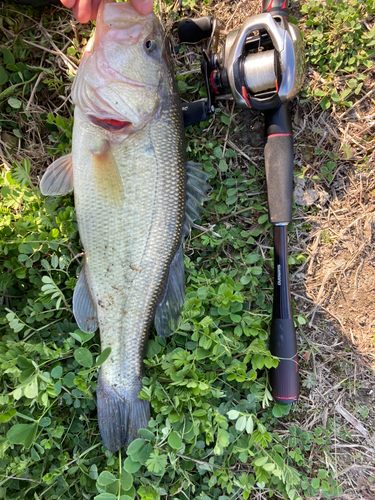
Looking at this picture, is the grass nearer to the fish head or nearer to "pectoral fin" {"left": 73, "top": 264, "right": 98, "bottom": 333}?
"pectoral fin" {"left": 73, "top": 264, "right": 98, "bottom": 333}

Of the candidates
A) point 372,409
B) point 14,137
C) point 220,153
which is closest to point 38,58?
point 14,137

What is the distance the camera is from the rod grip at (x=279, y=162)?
82.9 inches

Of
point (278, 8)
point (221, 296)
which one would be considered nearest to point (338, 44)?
point (278, 8)

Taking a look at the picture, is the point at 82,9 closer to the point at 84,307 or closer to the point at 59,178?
the point at 59,178

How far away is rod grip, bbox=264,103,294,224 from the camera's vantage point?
2.11 m

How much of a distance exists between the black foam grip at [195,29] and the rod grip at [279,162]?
2.37 feet

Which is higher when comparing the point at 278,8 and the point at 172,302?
the point at 278,8

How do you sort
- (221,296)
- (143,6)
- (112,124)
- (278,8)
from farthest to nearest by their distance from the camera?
(221,296), (278,8), (112,124), (143,6)

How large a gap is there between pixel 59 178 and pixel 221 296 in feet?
4.24

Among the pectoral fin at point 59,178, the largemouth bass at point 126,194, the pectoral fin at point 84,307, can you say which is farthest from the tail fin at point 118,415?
the pectoral fin at point 59,178

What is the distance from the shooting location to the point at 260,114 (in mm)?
2357

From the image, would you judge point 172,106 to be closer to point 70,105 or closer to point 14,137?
point 70,105

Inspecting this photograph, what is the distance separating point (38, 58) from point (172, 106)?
4.11 ft

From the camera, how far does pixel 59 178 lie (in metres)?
2.04
